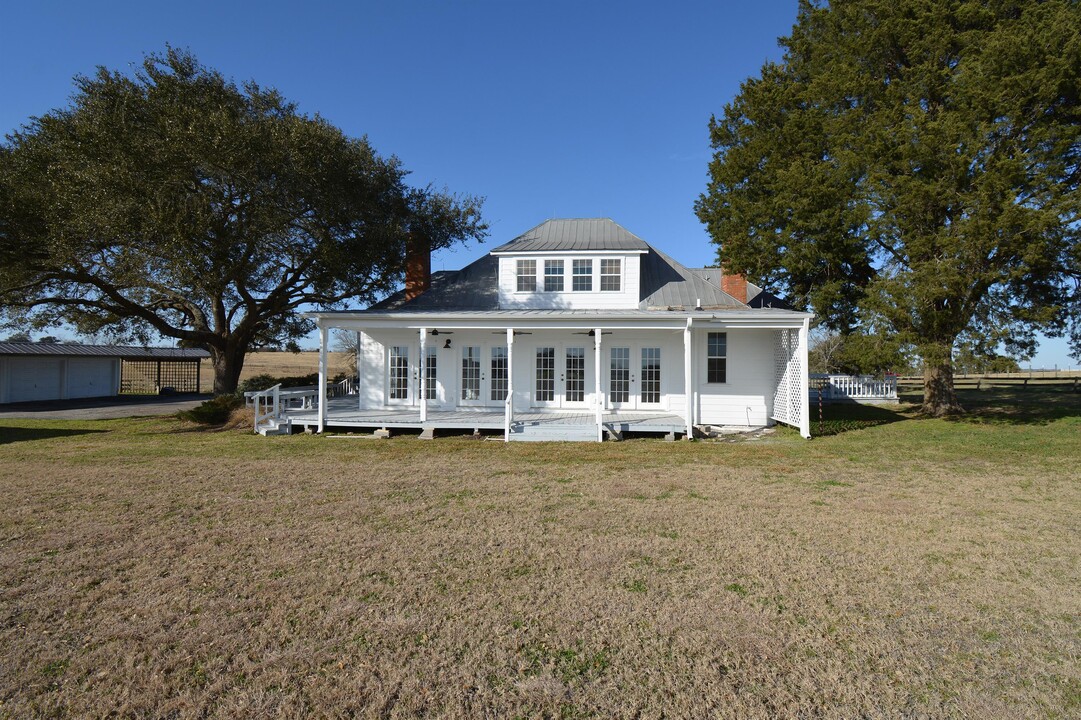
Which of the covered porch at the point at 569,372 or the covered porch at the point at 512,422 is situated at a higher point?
the covered porch at the point at 569,372

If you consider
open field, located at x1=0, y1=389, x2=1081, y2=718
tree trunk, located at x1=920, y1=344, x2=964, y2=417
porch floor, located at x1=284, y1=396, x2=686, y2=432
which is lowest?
open field, located at x1=0, y1=389, x2=1081, y2=718

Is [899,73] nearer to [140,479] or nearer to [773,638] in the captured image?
[773,638]

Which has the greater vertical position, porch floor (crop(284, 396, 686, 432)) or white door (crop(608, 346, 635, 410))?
white door (crop(608, 346, 635, 410))

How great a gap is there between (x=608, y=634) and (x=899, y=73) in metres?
21.4

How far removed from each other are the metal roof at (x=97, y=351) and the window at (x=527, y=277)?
18.3 m

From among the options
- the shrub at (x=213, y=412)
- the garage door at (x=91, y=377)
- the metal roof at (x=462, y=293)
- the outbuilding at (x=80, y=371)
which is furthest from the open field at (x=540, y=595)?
the garage door at (x=91, y=377)

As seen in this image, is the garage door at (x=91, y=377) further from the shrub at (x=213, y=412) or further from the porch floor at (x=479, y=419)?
the porch floor at (x=479, y=419)

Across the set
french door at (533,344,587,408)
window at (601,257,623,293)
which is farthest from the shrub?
window at (601,257,623,293)

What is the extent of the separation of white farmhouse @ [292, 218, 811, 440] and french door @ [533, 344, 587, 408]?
3 cm

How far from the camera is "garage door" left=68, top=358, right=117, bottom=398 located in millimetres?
29766

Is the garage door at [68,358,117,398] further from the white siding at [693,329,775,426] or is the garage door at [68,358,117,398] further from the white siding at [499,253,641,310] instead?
the white siding at [693,329,775,426]

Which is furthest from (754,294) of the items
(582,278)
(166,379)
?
(166,379)

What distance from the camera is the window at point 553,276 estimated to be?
16620mm

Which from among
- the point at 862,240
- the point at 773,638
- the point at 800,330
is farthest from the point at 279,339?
the point at 773,638
